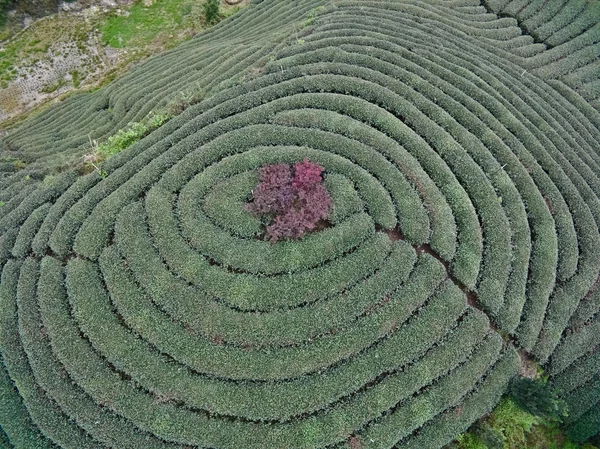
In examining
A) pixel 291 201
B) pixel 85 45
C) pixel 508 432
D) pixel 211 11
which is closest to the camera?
pixel 508 432

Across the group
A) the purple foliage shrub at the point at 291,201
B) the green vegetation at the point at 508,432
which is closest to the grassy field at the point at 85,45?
the purple foliage shrub at the point at 291,201

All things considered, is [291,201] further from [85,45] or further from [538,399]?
[85,45]

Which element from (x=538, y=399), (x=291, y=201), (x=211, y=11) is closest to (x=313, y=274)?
(x=291, y=201)

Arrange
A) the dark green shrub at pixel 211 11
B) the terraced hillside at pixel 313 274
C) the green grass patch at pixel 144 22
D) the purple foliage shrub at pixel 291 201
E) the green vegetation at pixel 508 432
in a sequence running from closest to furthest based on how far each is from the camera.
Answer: the terraced hillside at pixel 313 274 → the green vegetation at pixel 508 432 → the purple foliage shrub at pixel 291 201 → the dark green shrub at pixel 211 11 → the green grass patch at pixel 144 22

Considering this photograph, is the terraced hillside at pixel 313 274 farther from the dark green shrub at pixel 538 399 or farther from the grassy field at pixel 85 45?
the grassy field at pixel 85 45

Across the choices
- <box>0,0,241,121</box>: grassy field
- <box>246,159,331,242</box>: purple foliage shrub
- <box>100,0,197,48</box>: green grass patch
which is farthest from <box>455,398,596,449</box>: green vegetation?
<box>100,0,197,48</box>: green grass patch
